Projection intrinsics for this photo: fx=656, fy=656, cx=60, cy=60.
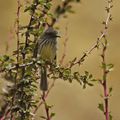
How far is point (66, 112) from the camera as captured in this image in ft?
35.7

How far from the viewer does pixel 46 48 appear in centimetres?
432

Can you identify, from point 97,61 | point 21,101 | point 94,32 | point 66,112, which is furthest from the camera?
point 94,32

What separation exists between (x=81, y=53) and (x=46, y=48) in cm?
846

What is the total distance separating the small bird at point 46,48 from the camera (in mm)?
3985

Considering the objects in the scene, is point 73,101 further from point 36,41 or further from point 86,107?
point 36,41

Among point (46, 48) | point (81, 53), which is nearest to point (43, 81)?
point (46, 48)

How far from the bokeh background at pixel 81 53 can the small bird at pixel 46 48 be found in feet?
16.6

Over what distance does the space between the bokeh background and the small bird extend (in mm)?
5066

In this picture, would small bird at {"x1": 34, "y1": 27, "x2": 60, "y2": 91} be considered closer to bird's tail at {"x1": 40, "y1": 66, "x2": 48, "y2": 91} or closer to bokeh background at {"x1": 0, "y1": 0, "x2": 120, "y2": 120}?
bird's tail at {"x1": 40, "y1": 66, "x2": 48, "y2": 91}

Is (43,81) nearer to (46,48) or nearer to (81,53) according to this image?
(46,48)

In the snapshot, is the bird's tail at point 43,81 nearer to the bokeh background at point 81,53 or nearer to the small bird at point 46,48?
the small bird at point 46,48

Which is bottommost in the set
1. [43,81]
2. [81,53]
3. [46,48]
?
[43,81]

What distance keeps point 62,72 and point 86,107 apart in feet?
25.2

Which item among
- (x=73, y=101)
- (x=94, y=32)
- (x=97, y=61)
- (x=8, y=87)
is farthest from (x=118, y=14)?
(x=8, y=87)
